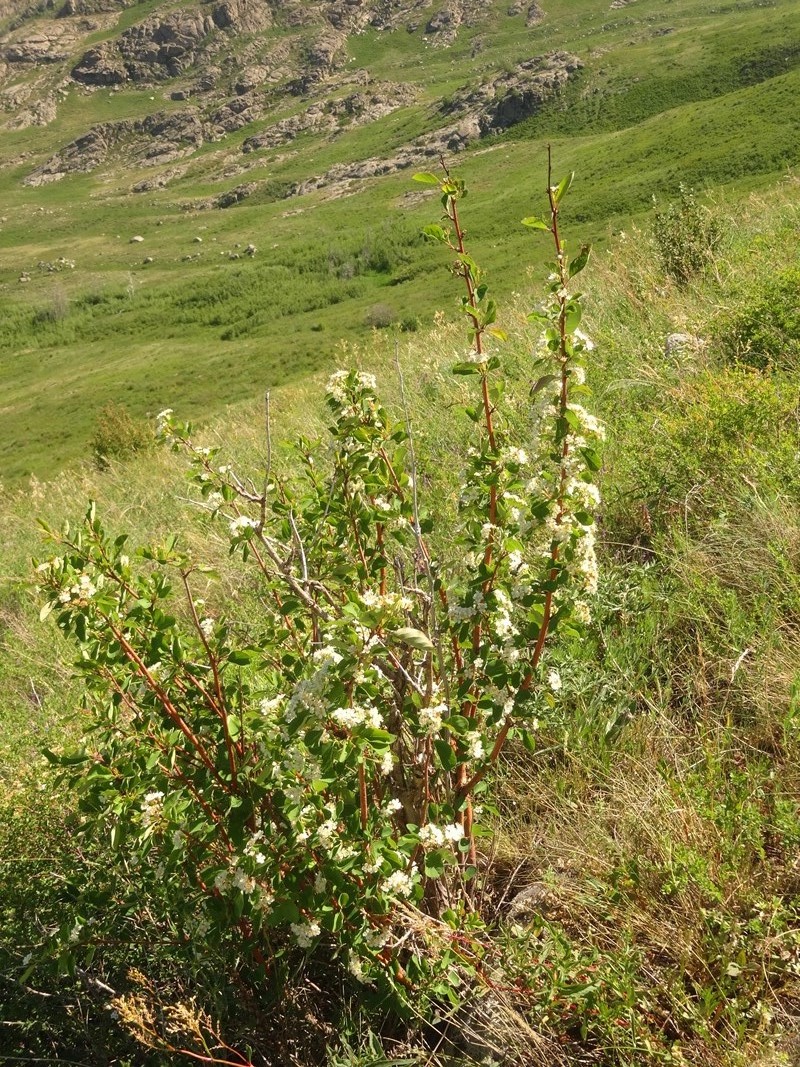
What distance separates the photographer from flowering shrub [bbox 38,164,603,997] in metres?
1.69

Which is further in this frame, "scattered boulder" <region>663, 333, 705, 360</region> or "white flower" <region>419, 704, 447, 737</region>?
"scattered boulder" <region>663, 333, 705, 360</region>

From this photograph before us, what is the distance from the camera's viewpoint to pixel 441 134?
99.7 metres

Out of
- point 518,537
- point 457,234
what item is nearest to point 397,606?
point 518,537

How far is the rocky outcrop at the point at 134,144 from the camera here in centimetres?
16162

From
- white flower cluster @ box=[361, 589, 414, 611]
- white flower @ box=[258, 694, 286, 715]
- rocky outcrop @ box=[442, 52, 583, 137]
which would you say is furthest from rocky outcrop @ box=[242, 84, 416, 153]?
white flower cluster @ box=[361, 589, 414, 611]

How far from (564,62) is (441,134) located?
1844cm

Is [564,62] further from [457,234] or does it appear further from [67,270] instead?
[457,234]

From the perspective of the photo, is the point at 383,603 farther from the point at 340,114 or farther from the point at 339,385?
the point at 340,114

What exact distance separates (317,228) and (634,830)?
86.1 metres

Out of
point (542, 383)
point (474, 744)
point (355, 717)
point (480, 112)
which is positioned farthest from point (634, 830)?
point (480, 112)

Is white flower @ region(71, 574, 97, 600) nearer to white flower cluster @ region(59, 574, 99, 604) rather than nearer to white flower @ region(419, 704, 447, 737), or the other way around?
white flower cluster @ region(59, 574, 99, 604)

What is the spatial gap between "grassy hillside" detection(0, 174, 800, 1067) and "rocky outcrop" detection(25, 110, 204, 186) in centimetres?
18626

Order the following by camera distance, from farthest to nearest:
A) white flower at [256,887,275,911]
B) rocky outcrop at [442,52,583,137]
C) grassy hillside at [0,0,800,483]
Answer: rocky outcrop at [442,52,583,137], grassy hillside at [0,0,800,483], white flower at [256,887,275,911]

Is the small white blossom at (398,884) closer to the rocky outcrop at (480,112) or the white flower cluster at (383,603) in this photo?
the white flower cluster at (383,603)
